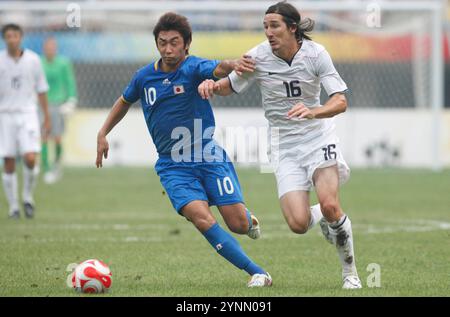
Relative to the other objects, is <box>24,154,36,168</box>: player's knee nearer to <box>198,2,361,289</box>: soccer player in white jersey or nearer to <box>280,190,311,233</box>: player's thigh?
<box>198,2,361,289</box>: soccer player in white jersey

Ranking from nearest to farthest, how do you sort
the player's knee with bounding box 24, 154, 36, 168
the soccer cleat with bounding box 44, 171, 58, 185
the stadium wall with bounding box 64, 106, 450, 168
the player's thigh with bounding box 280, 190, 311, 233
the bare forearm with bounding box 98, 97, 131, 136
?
1. the player's thigh with bounding box 280, 190, 311, 233
2. the bare forearm with bounding box 98, 97, 131, 136
3. the player's knee with bounding box 24, 154, 36, 168
4. the soccer cleat with bounding box 44, 171, 58, 185
5. the stadium wall with bounding box 64, 106, 450, 168

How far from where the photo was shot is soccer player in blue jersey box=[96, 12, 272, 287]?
802cm

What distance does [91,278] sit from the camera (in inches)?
293

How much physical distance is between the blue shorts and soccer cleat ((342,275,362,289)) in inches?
43.8

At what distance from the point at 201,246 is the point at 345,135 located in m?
12.3

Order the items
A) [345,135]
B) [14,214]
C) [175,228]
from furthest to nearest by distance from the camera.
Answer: [345,135]
[14,214]
[175,228]

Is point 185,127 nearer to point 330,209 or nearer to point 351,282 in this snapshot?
point 330,209

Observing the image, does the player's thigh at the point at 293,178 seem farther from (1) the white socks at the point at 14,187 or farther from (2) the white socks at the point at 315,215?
(1) the white socks at the point at 14,187

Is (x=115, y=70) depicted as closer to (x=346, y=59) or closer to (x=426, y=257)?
(x=346, y=59)

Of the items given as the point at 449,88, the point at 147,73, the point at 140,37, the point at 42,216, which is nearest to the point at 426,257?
the point at 147,73

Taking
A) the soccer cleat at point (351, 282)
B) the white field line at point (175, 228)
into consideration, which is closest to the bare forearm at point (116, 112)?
the soccer cleat at point (351, 282)

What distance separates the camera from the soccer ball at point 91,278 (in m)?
7.43

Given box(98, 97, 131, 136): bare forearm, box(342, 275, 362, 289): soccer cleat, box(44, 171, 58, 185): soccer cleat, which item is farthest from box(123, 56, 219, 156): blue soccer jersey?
box(44, 171, 58, 185): soccer cleat

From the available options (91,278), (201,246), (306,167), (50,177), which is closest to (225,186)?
(306,167)
